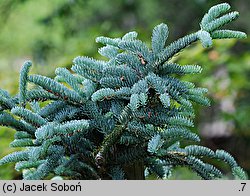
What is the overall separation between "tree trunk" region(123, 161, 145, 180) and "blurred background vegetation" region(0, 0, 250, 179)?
1.27 meters

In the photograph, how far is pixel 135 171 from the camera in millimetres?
1143

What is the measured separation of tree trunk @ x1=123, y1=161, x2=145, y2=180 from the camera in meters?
1.14

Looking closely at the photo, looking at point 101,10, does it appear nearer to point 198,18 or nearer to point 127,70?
point 198,18

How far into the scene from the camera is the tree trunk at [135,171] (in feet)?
3.73

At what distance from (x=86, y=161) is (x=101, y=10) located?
6.91 m

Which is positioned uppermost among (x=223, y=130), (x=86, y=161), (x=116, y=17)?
(x=116, y=17)

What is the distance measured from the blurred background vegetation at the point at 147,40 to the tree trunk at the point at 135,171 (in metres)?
1.27

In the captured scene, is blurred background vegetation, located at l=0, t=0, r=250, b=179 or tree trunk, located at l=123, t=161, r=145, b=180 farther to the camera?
blurred background vegetation, located at l=0, t=0, r=250, b=179

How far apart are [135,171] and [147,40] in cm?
283

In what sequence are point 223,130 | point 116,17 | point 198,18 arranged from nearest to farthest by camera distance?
point 223,130 < point 198,18 < point 116,17

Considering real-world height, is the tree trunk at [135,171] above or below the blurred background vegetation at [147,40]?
below

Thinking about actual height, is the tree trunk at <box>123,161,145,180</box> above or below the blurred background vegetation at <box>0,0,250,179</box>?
below

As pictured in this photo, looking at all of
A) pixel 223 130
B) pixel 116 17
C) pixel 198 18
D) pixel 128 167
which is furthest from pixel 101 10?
pixel 128 167
